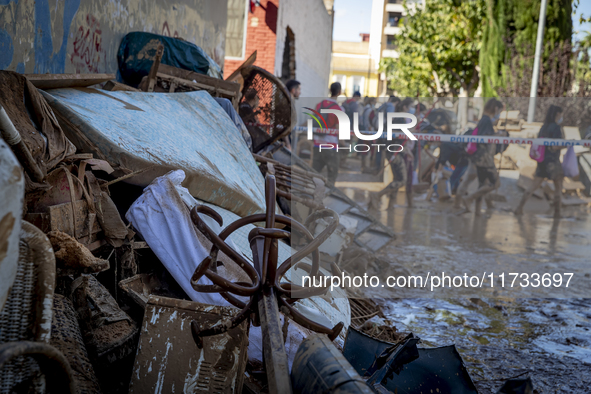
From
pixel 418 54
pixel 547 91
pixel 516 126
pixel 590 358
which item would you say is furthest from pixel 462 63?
→ pixel 590 358

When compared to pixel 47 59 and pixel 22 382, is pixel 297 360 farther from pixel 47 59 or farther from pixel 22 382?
pixel 47 59

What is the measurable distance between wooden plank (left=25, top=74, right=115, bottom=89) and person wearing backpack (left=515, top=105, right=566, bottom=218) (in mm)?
5393

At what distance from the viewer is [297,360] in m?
1.30

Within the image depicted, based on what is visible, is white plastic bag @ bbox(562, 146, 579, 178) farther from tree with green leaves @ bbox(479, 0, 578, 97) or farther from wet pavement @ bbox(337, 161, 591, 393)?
tree with green leaves @ bbox(479, 0, 578, 97)

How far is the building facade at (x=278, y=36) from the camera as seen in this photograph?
1162 cm

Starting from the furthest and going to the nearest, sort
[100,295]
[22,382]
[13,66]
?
[13,66]
[100,295]
[22,382]

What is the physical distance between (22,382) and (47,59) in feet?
10.7

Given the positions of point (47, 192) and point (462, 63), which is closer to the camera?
point (47, 192)

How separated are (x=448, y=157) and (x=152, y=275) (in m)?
5.03

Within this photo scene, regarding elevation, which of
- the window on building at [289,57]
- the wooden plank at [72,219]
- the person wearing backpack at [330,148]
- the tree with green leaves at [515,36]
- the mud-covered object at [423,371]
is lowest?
the mud-covered object at [423,371]

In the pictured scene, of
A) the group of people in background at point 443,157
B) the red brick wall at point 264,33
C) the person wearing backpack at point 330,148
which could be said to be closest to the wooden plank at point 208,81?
the group of people in background at point 443,157

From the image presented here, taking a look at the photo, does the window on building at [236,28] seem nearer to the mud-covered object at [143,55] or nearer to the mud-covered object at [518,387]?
the mud-covered object at [143,55]

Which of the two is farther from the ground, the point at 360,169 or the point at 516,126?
the point at 516,126

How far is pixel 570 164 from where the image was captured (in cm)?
625
